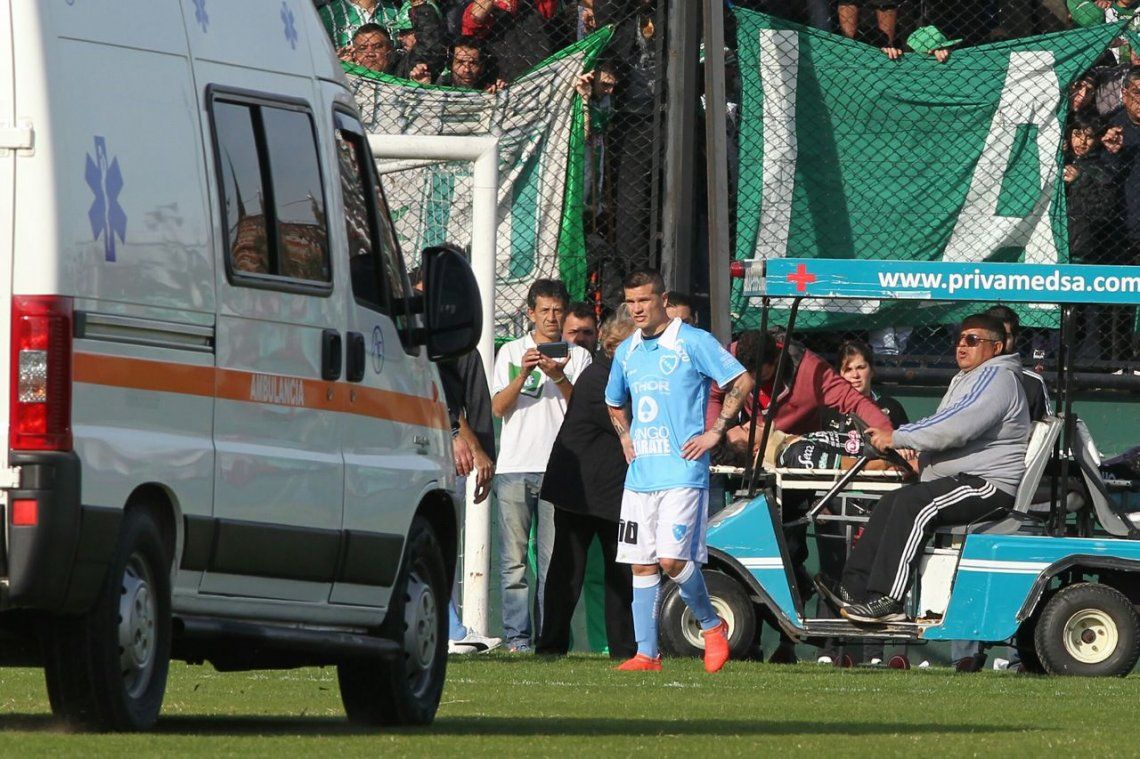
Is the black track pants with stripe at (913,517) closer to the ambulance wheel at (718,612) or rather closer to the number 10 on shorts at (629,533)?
the ambulance wheel at (718,612)

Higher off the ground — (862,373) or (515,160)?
(515,160)

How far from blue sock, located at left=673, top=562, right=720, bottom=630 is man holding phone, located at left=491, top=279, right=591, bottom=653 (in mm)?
2109

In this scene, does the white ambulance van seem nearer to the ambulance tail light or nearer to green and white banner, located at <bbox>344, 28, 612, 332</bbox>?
the ambulance tail light

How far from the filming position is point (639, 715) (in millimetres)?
9172

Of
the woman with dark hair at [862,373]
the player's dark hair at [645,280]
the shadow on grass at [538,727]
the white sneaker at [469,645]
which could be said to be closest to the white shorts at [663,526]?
the player's dark hair at [645,280]

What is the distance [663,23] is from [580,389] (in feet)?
10.4

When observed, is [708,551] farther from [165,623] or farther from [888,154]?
[165,623]

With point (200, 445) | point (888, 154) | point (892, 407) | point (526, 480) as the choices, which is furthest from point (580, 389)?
point (200, 445)

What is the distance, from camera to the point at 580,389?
46.1 ft

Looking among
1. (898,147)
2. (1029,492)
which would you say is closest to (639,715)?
(1029,492)

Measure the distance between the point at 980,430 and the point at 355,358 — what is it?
578cm

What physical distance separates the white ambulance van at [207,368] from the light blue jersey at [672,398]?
3425 millimetres

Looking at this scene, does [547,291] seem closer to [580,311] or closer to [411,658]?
[580,311]

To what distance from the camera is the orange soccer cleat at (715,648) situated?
12266mm
